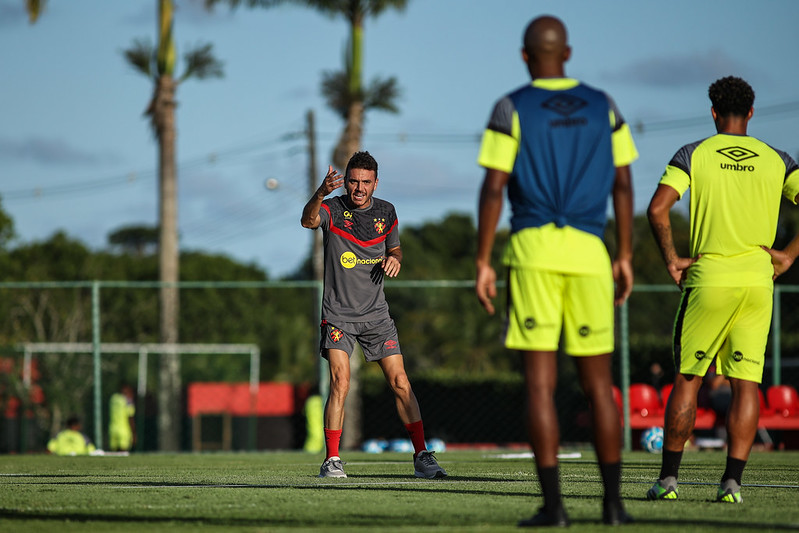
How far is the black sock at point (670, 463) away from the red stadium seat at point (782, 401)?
12.0 metres

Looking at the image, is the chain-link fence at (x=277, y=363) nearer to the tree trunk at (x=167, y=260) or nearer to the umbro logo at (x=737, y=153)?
the tree trunk at (x=167, y=260)

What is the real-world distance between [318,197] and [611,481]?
3262mm

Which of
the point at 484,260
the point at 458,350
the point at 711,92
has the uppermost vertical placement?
the point at 711,92

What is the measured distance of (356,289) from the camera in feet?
25.7

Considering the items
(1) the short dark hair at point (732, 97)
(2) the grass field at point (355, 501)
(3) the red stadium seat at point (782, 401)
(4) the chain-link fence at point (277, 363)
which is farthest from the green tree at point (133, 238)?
(1) the short dark hair at point (732, 97)

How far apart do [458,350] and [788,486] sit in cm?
4216

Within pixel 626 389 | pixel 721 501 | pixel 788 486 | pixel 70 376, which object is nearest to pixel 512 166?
pixel 721 501

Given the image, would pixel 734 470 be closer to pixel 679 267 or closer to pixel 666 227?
pixel 679 267

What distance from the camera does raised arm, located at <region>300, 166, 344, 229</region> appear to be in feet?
23.8

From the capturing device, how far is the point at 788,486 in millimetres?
6895

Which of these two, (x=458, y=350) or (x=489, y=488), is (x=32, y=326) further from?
(x=489, y=488)

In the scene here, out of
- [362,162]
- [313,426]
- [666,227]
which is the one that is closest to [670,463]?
[666,227]

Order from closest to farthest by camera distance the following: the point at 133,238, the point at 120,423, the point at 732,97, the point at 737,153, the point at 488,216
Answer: the point at 488,216 → the point at 737,153 → the point at 732,97 → the point at 120,423 → the point at 133,238

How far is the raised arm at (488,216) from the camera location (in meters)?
4.70
